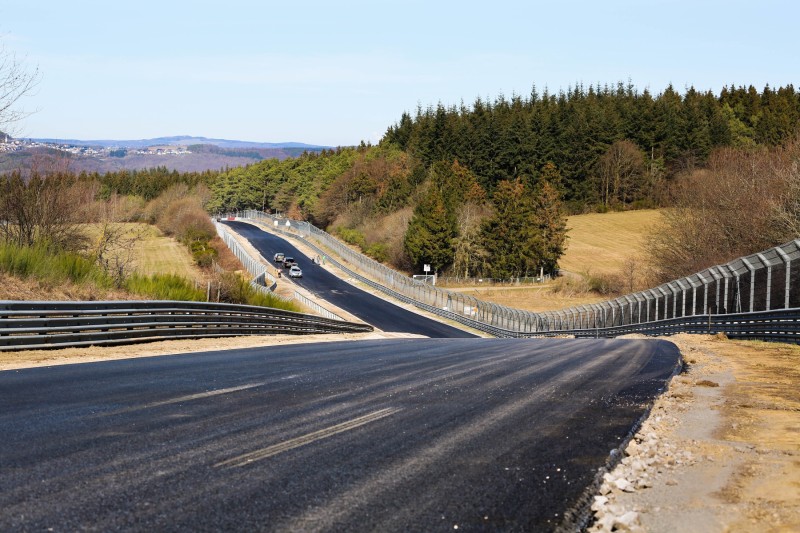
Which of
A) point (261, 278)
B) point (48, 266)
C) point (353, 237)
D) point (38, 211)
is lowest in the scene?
point (261, 278)

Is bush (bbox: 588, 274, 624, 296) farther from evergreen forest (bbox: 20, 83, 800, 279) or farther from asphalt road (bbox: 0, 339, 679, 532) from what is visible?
asphalt road (bbox: 0, 339, 679, 532)

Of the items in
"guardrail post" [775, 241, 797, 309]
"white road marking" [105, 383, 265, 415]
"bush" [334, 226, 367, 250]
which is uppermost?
"guardrail post" [775, 241, 797, 309]

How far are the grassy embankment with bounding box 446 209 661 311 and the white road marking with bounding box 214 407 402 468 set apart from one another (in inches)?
2856

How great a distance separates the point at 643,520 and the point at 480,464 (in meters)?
1.79

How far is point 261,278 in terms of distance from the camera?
244 ft

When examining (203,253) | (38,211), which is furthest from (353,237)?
(38,211)

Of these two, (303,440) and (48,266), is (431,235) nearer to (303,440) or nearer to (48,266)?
(48,266)

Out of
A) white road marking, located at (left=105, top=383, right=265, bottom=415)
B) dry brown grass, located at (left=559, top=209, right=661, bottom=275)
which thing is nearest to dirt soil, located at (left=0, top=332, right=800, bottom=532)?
white road marking, located at (left=105, top=383, right=265, bottom=415)

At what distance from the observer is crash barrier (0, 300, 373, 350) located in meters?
15.8

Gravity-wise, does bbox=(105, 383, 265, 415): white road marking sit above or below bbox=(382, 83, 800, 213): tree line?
below

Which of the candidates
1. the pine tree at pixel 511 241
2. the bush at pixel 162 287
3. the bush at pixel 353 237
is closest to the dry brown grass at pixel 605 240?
the pine tree at pixel 511 241

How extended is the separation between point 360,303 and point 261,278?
947cm

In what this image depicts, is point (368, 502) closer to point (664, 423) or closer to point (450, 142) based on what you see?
point (664, 423)

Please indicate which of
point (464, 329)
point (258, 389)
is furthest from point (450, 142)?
point (258, 389)
